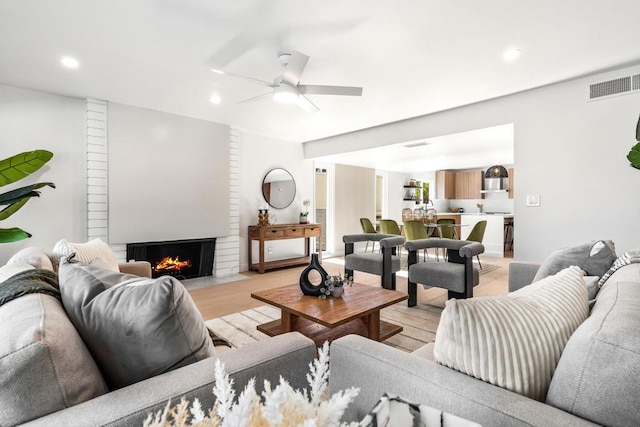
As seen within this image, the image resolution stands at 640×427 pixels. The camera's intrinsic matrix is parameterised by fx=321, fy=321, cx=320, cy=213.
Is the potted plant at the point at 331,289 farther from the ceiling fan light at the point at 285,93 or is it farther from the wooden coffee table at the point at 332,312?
the ceiling fan light at the point at 285,93

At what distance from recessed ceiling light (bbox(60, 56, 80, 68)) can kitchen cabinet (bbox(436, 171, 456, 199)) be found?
848cm

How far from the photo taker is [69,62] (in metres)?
2.94

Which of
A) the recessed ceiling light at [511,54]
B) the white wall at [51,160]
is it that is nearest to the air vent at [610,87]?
the recessed ceiling light at [511,54]

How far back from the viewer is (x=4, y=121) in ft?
11.4

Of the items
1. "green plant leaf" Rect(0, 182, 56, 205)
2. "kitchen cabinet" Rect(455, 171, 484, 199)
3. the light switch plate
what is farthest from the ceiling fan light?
"kitchen cabinet" Rect(455, 171, 484, 199)

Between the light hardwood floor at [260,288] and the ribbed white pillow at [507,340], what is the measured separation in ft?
9.60

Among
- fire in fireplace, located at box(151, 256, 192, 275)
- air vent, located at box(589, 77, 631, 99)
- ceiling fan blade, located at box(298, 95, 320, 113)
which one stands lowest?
fire in fireplace, located at box(151, 256, 192, 275)

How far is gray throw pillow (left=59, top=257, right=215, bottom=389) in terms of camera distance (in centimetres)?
84

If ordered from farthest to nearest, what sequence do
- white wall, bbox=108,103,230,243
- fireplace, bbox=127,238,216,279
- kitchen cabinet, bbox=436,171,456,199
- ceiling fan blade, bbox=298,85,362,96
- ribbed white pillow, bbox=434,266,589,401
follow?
kitchen cabinet, bbox=436,171,456,199
fireplace, bbox=127,238,216,279
white wall, bbox=108,103,230,243
ceiling fan blade, bbox=298,85,362,96
ribbed white pillow, bbox=434,266,589,401

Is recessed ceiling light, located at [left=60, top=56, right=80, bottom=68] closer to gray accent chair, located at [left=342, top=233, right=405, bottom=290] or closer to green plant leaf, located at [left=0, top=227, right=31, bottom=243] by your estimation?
green plant leaf, located at [left=0, top=227, right=31, bottom=243]

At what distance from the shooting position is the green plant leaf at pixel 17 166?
3.76 feet

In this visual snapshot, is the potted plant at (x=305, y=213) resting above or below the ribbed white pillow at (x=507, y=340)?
above

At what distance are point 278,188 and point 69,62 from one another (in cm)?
357

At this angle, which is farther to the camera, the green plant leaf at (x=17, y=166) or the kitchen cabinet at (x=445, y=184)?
the kitchen cabinet at (x=445, y=184)
